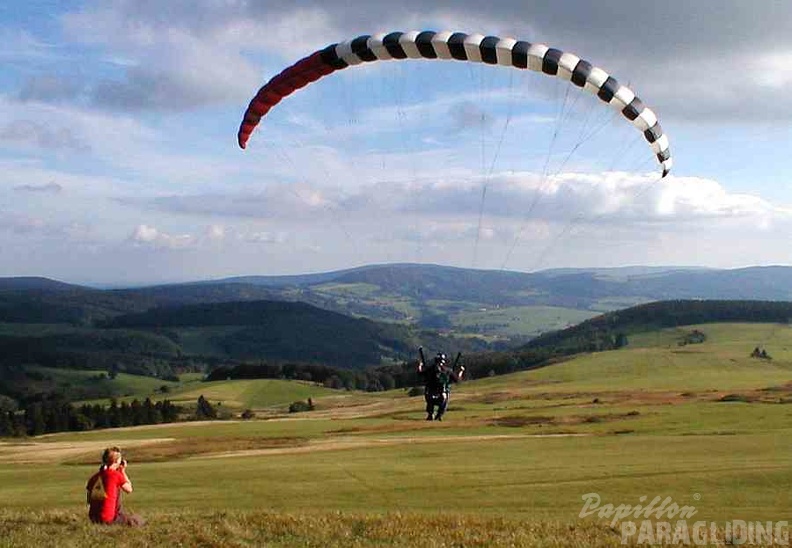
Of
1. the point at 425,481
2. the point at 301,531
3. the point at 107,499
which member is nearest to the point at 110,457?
the point at 107,499

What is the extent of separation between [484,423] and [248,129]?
37.4 m

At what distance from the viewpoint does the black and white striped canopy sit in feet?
59.4

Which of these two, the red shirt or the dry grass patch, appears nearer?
the dry grass patch

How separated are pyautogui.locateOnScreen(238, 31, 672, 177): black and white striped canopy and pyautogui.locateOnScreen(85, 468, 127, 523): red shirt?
12186 millimetres

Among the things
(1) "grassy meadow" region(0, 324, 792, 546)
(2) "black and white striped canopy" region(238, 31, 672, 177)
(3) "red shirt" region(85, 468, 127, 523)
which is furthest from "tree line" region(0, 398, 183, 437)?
(3) "red shirt" region(85, 468, 127, 523)

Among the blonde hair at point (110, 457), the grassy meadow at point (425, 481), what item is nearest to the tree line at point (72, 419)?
the grassy meadow at point (425, 481)

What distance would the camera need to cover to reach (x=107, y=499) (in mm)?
13352

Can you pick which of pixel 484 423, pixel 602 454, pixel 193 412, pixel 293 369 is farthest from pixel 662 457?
pixel 293 369

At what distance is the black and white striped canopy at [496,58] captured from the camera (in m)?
18.1

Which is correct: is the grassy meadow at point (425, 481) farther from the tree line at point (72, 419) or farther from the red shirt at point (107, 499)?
the tree line at point (72, 419)

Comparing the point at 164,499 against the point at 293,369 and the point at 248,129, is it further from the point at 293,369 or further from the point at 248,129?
the point at 293,369

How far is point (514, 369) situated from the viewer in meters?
155

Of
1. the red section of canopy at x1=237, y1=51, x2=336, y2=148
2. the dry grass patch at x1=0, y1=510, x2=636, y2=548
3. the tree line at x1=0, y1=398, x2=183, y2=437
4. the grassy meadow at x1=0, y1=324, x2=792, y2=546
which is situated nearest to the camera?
the dry grass patch at x1=0, y1=510, x2=636, y2=548

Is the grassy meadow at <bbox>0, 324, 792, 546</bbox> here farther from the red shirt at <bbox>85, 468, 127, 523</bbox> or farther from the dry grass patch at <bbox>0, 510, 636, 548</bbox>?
the red shirt at <bbox>85, 468, 127, 523</bbox>
